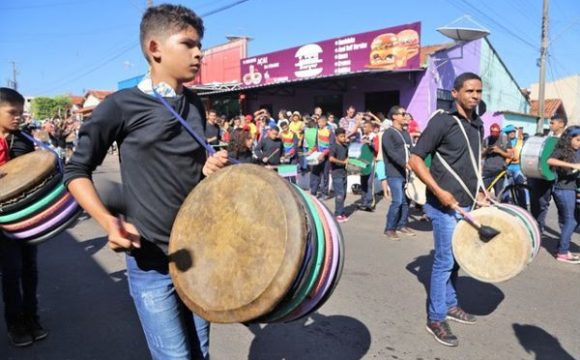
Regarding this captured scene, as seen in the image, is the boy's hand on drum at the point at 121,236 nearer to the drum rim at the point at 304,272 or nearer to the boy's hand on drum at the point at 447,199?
the drum rim at the point at 304,272

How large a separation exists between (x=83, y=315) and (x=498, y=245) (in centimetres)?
364

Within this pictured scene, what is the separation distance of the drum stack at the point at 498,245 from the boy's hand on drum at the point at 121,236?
266cm

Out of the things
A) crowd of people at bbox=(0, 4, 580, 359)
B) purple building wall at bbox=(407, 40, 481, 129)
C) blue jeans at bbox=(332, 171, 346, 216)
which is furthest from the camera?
purple building wall at bbox=(407, 40, 481, 129)

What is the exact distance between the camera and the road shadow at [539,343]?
3516mm

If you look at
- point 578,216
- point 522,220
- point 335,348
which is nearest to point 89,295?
point 335,348

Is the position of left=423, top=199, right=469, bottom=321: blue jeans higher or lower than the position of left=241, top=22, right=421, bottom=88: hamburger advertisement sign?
lower

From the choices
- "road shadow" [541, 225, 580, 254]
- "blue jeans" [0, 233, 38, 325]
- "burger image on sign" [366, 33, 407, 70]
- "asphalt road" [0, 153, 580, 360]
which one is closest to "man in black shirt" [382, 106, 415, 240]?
"asphalt road" [0, 153, 580, 360]

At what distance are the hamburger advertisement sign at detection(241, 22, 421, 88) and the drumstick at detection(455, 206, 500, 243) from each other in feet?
39.3

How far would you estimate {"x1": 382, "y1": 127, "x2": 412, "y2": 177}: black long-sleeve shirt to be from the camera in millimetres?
7113

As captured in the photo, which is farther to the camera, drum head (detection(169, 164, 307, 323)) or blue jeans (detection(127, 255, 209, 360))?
blue jeans (detection(127, 255, 209, 360))

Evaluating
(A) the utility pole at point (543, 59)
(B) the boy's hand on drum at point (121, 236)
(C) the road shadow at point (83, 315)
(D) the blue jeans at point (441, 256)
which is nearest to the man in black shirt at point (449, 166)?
(D) the blue jeans at point (441, 256)

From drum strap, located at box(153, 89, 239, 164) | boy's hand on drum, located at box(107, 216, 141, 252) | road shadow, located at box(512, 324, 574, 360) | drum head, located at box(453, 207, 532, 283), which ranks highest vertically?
drum strap, located at box(153, 89, 239, 164)

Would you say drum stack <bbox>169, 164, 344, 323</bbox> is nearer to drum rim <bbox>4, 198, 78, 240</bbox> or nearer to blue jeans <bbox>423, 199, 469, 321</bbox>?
drum rim <bbox>4, 198, 78, 240</bbox>

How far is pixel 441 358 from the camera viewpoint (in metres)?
3.44
